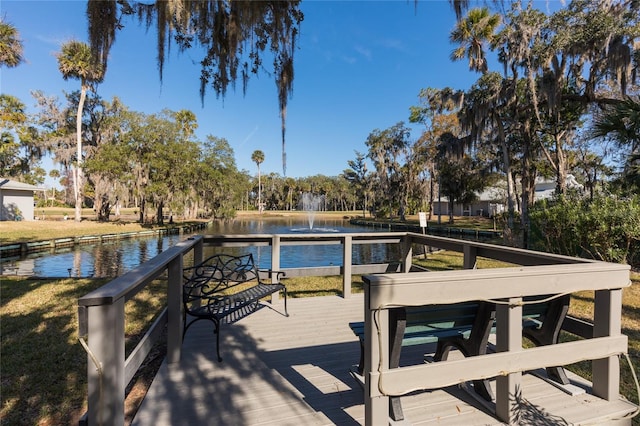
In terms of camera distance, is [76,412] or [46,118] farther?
[46,118]

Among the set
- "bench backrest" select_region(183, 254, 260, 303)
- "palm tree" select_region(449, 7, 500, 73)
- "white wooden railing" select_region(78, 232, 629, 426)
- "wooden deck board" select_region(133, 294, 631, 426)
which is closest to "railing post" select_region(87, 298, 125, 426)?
"white wooden railing" select_region(78, 232, 629, 426)

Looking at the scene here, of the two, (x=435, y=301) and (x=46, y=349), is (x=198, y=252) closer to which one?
(x=46, y=349)

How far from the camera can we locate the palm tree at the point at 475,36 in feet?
48.6

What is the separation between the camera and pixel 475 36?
15.2 meters

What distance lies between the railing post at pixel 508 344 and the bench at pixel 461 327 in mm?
73

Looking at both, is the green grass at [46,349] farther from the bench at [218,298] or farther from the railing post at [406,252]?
the railing post at [406,252]

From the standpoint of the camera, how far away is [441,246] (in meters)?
3.81

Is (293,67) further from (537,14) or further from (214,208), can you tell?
(214,208)

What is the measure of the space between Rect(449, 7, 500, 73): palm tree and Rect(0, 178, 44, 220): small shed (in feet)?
92.4

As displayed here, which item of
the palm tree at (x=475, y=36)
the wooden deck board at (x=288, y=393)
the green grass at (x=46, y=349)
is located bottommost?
the green grass at (x=46, y=349)

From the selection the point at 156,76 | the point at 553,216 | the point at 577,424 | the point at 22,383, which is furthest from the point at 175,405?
the point at 553,216

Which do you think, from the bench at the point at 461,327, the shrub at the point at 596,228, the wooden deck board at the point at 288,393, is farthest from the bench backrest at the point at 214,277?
the shrub at the point at 596,228

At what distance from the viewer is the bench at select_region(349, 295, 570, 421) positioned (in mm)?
1814

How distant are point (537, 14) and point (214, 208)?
29.9m
